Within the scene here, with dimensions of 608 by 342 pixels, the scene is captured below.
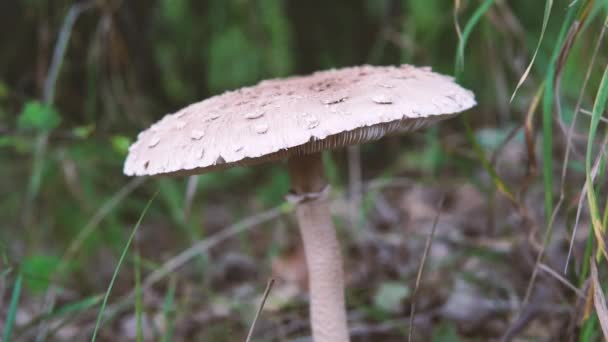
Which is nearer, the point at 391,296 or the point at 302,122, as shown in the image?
the point at 302,122

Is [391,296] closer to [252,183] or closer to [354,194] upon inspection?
[354,194]

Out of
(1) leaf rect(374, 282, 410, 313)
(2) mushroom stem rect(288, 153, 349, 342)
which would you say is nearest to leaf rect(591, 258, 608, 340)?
(2) mushroom stem rect(288, 153, 349, 342)

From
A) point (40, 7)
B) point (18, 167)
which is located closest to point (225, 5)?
point (40, 7)

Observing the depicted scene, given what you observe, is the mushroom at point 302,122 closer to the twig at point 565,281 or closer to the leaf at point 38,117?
the twig at point 565,281

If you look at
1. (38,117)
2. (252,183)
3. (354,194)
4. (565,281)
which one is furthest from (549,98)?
(252,183)

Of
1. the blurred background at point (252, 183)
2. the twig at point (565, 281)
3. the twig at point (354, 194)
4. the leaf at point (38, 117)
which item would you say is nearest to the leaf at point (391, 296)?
the blurred background at point (252, 183)

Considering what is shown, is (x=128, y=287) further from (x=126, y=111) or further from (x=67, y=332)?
Answer: (x=126, y=111)

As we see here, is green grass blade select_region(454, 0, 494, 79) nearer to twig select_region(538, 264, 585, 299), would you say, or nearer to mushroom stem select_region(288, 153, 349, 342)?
mushroom stem select_region(288, 153, 349, 342)
